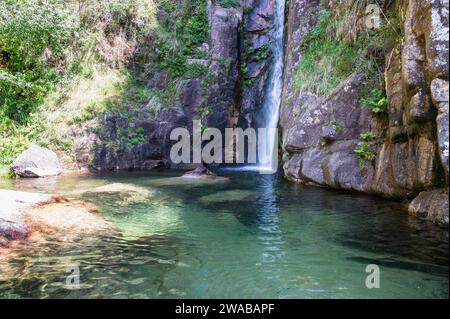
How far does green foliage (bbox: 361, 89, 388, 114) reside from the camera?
914cm

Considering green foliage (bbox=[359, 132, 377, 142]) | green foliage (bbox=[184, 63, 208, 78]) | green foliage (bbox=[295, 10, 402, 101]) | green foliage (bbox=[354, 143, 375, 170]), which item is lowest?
green foliage (bbox=[354, 143, 375, 170])

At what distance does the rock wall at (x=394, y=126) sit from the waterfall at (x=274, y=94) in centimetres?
289

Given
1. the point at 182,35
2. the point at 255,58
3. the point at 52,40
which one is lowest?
the point at 255,58

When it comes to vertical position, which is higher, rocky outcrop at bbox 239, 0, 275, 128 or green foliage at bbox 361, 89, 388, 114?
rocky outcrop at bbox 239, 0, 275, 128

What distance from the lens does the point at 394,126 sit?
8.00 meters

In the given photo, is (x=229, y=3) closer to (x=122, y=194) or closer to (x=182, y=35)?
(x=182, y=35)

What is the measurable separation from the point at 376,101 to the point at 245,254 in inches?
230

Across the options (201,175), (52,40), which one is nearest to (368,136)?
(201,175)

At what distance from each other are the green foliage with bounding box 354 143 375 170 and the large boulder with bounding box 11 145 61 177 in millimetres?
10972

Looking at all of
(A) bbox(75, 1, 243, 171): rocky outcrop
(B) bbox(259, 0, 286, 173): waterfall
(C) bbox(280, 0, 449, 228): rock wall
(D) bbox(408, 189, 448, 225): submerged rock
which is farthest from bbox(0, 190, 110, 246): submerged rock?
(B) bbox(259, 0, 286, 173): waterfall

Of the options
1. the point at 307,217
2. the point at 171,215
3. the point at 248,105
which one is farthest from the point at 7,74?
the point at 307,217

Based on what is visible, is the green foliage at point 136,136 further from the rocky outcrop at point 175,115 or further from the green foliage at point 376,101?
the green foliage at point 376,101

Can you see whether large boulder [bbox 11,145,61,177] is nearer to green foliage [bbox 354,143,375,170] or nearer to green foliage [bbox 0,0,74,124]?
green foliage [bbox 0,0,74,124]
